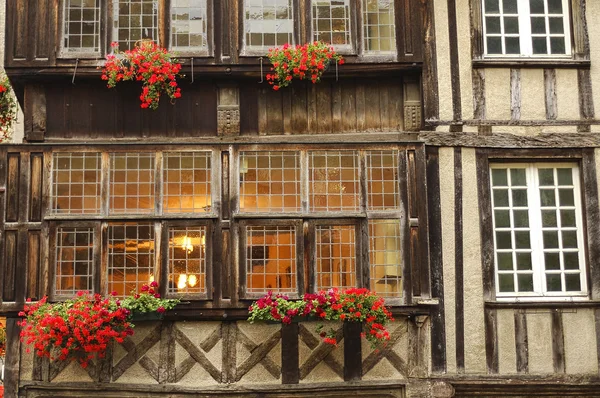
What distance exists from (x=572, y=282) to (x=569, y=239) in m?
0.57

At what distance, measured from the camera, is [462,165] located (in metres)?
10.5

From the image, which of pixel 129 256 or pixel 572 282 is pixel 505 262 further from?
pixel 129 256

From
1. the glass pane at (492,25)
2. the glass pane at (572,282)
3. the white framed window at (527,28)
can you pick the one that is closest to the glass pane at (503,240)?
the glass pane at (572,282)

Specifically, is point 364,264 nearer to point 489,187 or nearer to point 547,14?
point 489,187

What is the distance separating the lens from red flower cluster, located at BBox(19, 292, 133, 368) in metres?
9.31

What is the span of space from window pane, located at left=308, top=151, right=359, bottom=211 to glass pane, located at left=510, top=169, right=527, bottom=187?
2.13 m

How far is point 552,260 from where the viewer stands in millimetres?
10453

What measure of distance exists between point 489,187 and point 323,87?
2602 millimetres

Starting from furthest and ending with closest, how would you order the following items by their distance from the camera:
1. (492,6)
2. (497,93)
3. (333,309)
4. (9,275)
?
(492,6) → (497,93) → (9,275) → (333,309)

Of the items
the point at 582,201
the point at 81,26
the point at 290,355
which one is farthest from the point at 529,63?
the point at 81,26

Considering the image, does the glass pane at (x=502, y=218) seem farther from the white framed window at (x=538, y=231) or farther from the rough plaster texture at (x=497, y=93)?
the rough plaster texture at (x=497, y=93)

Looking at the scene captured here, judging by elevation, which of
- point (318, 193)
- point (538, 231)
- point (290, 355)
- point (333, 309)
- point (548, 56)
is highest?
point (548, 56)

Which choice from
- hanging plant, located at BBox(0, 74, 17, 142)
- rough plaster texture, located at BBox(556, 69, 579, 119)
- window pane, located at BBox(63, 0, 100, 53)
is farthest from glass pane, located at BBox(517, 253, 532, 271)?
hanging plant, located at BBox(0, 74, 17, 142)

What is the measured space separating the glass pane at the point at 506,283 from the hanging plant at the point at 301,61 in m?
3.56
